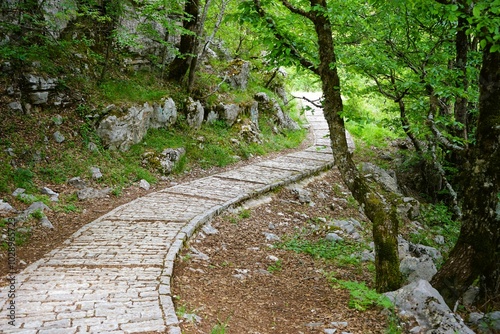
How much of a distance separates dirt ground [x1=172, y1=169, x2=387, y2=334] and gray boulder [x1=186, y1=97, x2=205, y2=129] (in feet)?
17.4

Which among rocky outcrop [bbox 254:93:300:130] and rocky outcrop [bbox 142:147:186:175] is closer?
rocky outcrop [bbox 142:147:186:175]

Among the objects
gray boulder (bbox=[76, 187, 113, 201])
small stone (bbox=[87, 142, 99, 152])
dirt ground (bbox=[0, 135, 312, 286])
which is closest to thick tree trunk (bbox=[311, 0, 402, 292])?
dirt ground (bbox=[0, 135, 312, 286])

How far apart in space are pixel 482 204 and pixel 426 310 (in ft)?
5.08

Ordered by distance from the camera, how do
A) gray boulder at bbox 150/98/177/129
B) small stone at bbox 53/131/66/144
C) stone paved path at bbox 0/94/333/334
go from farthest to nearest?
gray boulder at bbox 150/98/177/129, small stone at bbox 53/131/66/144, stone paved path at bbox 0/94/333/334

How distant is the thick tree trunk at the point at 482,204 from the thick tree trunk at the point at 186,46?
976cm

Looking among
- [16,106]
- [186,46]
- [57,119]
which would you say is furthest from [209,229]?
[186,46]

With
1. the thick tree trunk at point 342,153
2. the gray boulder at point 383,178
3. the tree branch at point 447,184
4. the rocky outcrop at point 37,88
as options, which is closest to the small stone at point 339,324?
the thick tree trunk at point 342,153

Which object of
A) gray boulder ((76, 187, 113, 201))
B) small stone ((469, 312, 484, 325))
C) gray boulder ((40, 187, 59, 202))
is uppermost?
gray boulder ((40, 187, 59, 202))

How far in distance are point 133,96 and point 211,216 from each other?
5.27 m

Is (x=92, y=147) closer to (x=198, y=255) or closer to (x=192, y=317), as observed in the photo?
(x=198, y=255)

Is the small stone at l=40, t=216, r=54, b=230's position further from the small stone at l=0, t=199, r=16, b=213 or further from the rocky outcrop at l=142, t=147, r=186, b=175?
the rocky outcrop at l=142, t=147, r=186, b=175

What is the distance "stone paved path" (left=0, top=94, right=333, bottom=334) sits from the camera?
146 inches

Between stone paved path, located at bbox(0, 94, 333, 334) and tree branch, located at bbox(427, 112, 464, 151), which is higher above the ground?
tree branch, located at bbox(427, 112, 464, 151)

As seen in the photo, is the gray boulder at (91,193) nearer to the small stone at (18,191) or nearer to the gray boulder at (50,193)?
the gray boulder at (50,193)
